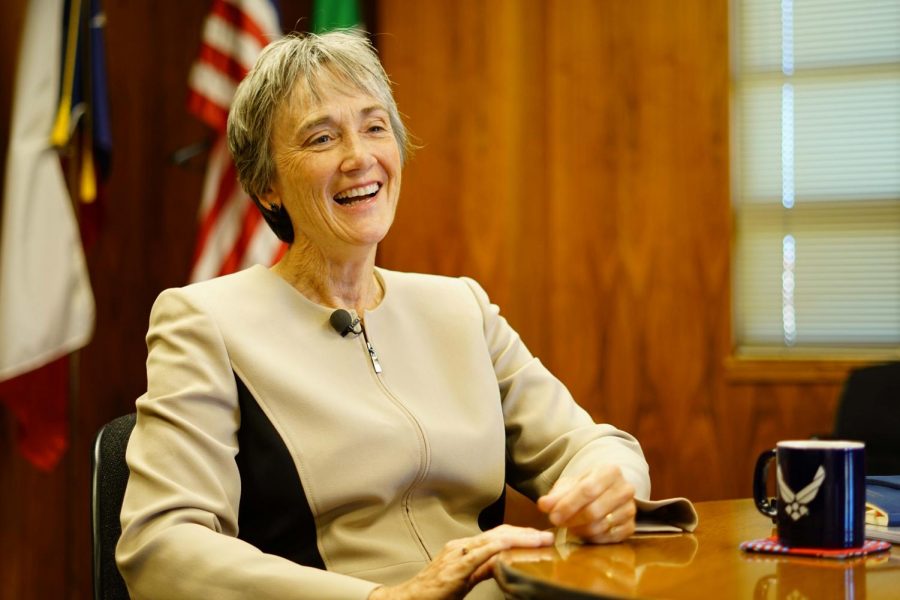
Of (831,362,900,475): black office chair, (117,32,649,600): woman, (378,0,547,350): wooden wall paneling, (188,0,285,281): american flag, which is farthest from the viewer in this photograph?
(378,0,547,350): wooden wall paneling

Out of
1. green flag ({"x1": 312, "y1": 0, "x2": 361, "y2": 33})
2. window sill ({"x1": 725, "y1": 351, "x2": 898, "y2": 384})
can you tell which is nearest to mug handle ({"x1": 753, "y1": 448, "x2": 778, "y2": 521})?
window sill ({"x1": 725, "y1": 351, "x2": 898, "y2": 384})

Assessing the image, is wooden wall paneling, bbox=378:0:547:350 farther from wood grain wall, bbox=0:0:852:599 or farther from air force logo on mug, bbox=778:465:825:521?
air force logo on mug, bbox=778:465:825:521

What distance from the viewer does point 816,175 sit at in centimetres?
346

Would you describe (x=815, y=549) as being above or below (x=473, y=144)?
below

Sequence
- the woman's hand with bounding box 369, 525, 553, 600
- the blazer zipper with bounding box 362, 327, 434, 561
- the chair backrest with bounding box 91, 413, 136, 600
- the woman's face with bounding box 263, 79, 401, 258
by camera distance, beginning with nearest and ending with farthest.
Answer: the woman's hand with bounding box 369, 525, 553, 600
the chair backrest with bounding box 91, 413, 136, 600
the blazer zipper with bounding box 362, 327, 434, 561
the woman's face with bounding box 263, 79, 401, 258

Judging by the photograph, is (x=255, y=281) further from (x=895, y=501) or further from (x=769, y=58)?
(x=769, y=58)

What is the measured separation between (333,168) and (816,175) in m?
2.19

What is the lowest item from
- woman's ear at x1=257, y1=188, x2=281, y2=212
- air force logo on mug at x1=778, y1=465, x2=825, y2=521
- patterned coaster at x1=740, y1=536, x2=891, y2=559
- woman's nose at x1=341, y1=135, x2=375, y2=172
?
patterned coaster at x1=740, y1=536, x2=891, y2=559

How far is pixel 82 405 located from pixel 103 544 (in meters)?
2.14

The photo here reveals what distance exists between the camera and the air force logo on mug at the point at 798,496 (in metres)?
1.14

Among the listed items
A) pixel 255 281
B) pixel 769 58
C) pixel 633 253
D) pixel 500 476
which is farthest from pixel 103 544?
pixel 769 58

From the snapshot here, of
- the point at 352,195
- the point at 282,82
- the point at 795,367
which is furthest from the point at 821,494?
the point at 795,367

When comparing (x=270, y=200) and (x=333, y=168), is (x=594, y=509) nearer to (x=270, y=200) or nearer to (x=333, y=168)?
(x=333, y=168)

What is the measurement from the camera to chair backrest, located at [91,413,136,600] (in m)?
1.50
